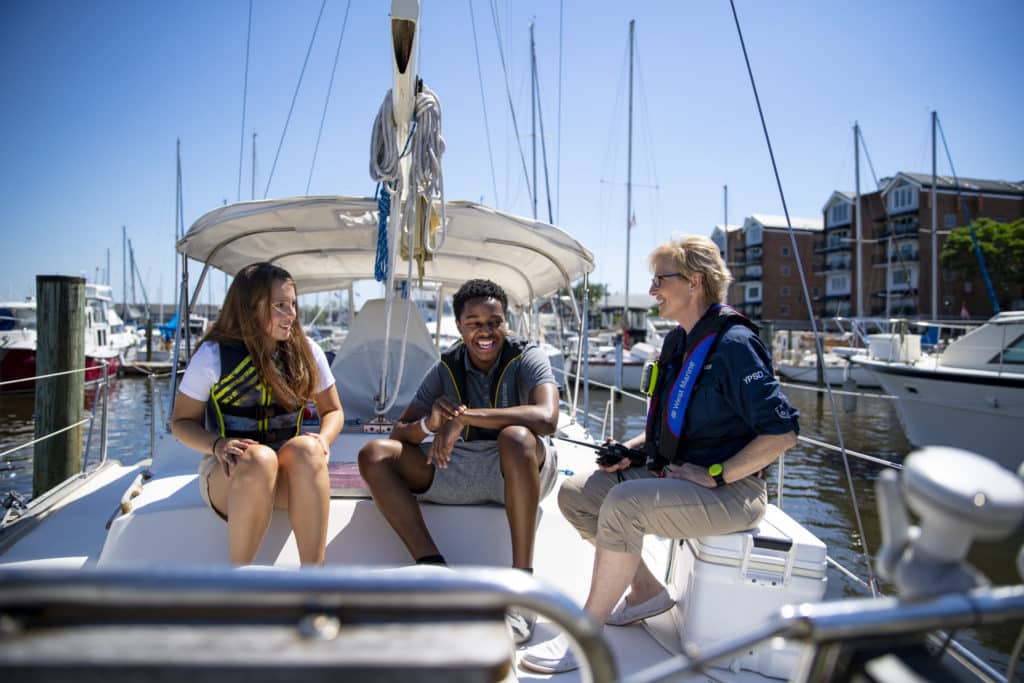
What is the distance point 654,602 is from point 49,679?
7.28ft

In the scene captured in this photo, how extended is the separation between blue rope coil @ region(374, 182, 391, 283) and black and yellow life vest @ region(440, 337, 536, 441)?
976 mm

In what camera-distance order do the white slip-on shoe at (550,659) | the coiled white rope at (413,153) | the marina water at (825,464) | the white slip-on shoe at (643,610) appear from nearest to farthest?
1. the white slip-on shoe at (550,659)
2. the white slip-on shoe at (643,610)
3. the coiled white rope at (413,153)
4. the marina water at (825,464)

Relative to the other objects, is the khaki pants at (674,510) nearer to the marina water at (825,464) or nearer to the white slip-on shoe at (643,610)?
the white slip-on shoe at (643,610)

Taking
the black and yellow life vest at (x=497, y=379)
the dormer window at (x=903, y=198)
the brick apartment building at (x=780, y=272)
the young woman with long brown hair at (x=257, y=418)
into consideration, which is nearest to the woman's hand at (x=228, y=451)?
the young woman with long brown hair at (x=257, y=418)

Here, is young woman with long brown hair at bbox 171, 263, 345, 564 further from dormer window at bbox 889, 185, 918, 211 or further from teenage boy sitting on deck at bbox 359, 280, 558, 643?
dormer window at bbox 889, 185, 918, 211

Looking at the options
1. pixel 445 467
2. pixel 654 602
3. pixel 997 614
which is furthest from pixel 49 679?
pixel 654 602

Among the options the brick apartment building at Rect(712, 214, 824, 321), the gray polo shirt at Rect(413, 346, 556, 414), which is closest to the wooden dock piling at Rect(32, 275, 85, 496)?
the gray polo shirt at Rect(413, 346, 556, 414)

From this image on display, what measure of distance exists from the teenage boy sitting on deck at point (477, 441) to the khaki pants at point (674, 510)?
1.45 feet

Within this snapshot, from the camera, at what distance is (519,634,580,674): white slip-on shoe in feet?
7.28

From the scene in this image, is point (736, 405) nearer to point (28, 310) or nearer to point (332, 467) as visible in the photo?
point (332, 467)

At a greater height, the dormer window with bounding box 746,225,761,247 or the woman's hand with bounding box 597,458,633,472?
the dormer window with bounding box 746,225,761,247

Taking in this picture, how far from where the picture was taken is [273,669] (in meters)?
0.81

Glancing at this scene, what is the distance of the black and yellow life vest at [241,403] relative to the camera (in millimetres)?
2631

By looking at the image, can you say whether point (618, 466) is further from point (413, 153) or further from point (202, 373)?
point (413, 153)
